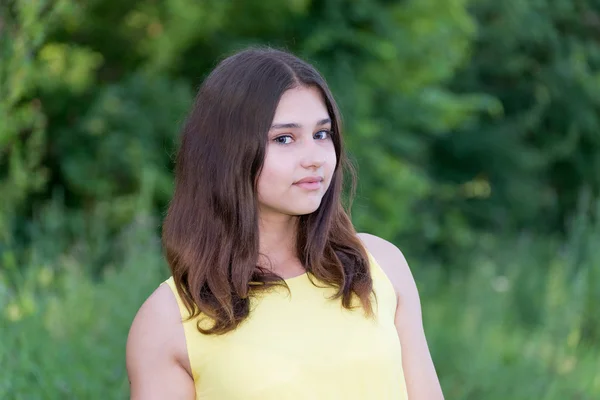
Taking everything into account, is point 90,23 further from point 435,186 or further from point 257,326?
point 257,326

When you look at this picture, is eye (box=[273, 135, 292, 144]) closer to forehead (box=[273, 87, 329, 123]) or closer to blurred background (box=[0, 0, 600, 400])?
forehead (box=[273, 87, 329, 123])

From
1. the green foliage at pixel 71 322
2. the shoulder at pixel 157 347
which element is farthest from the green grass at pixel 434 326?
the shoulder at pixel 157 347

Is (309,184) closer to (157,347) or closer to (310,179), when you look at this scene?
(310,179)

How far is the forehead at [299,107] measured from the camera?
2287 mm

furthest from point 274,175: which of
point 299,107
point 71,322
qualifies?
point 71,322

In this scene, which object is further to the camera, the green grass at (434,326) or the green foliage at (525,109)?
the green foliage at (525,109)

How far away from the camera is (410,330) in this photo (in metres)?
2.44

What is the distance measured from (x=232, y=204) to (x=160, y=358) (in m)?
0.40

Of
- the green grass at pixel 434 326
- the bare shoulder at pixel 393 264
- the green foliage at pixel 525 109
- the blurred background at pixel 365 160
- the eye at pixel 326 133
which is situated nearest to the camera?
the eye at pixel 326 133

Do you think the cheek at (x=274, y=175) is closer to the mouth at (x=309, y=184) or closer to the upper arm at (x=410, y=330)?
the mouth at (x=309, y=184)

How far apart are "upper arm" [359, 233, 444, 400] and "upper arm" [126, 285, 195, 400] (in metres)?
0.53

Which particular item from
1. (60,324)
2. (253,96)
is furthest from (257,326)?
(60,324)

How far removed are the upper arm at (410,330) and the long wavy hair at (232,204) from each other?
8 cm

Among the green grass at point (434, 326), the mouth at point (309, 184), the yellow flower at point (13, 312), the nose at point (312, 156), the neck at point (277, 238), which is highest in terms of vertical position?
the nose at point (312, 156)
